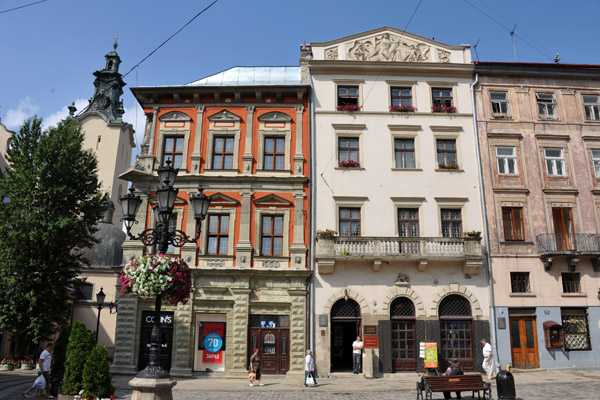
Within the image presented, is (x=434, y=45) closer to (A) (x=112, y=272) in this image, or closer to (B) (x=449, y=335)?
(B) (x=449, y=335)

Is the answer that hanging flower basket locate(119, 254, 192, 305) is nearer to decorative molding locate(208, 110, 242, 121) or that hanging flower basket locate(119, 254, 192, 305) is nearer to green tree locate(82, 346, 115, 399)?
green tree locate(82, 346, 115, 399)

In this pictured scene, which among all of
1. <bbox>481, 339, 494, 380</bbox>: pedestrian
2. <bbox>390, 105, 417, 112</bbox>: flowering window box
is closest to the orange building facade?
<bbox>390, 105, 417, 112</bbox>: flowering window box

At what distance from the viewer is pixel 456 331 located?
2241 centimetres

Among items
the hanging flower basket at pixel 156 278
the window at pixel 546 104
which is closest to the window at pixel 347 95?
the window at pixel 546 104

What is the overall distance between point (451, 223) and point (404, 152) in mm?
4593

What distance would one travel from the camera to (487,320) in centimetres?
2241

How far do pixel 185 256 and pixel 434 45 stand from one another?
1835 centimetres

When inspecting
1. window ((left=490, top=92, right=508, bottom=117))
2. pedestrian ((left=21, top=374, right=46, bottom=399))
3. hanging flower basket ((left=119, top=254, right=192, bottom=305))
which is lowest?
pedestrian ((left=21, top=374, right=46, bottom=399))

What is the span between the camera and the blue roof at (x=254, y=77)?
26.4 m

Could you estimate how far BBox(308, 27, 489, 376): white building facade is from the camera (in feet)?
72.8

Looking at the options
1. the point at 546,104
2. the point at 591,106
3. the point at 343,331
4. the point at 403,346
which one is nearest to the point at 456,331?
the point at 403,346

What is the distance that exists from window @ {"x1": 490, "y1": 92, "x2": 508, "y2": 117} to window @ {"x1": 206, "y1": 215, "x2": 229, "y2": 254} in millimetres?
16261

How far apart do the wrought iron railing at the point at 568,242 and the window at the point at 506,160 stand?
382 cm

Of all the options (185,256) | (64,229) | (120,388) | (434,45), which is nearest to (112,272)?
(64,229)
